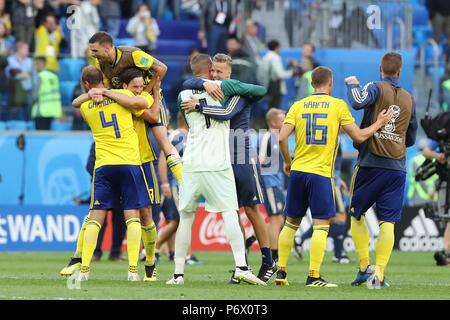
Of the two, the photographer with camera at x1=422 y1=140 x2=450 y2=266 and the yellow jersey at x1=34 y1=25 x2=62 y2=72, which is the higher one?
the yellow jersey at x1=34 y1=25 x2=62 y2=72

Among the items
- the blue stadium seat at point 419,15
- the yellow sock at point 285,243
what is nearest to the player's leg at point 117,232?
the yellow sock at point 285,243

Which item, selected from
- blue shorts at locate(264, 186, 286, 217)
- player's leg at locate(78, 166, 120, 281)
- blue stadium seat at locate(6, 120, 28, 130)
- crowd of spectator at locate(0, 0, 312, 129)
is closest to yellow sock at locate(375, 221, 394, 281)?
player's leg at locate(78, 166, 120, 281)

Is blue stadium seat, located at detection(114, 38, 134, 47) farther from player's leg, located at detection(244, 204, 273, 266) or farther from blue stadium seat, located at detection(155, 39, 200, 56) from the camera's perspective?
player's leg, located at detection(244, 204, 273, 266)

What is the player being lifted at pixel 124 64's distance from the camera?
10992 millimetres

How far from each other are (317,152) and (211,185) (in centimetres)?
119

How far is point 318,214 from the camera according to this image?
10398 mm

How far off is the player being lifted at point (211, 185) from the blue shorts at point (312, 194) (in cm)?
66

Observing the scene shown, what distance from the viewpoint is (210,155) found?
1035cm

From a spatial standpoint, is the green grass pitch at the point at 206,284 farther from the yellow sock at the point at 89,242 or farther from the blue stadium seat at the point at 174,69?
the blue stadium seat at the point at 174,69

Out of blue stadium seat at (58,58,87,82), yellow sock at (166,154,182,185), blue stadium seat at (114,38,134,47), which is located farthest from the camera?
blue stadium seat at (114,38,134,47)

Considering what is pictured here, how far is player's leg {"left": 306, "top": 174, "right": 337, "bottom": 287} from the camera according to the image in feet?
33.9

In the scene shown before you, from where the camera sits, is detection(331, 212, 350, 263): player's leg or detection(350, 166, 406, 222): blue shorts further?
detection(331, 212, 350, 263): player's leg
